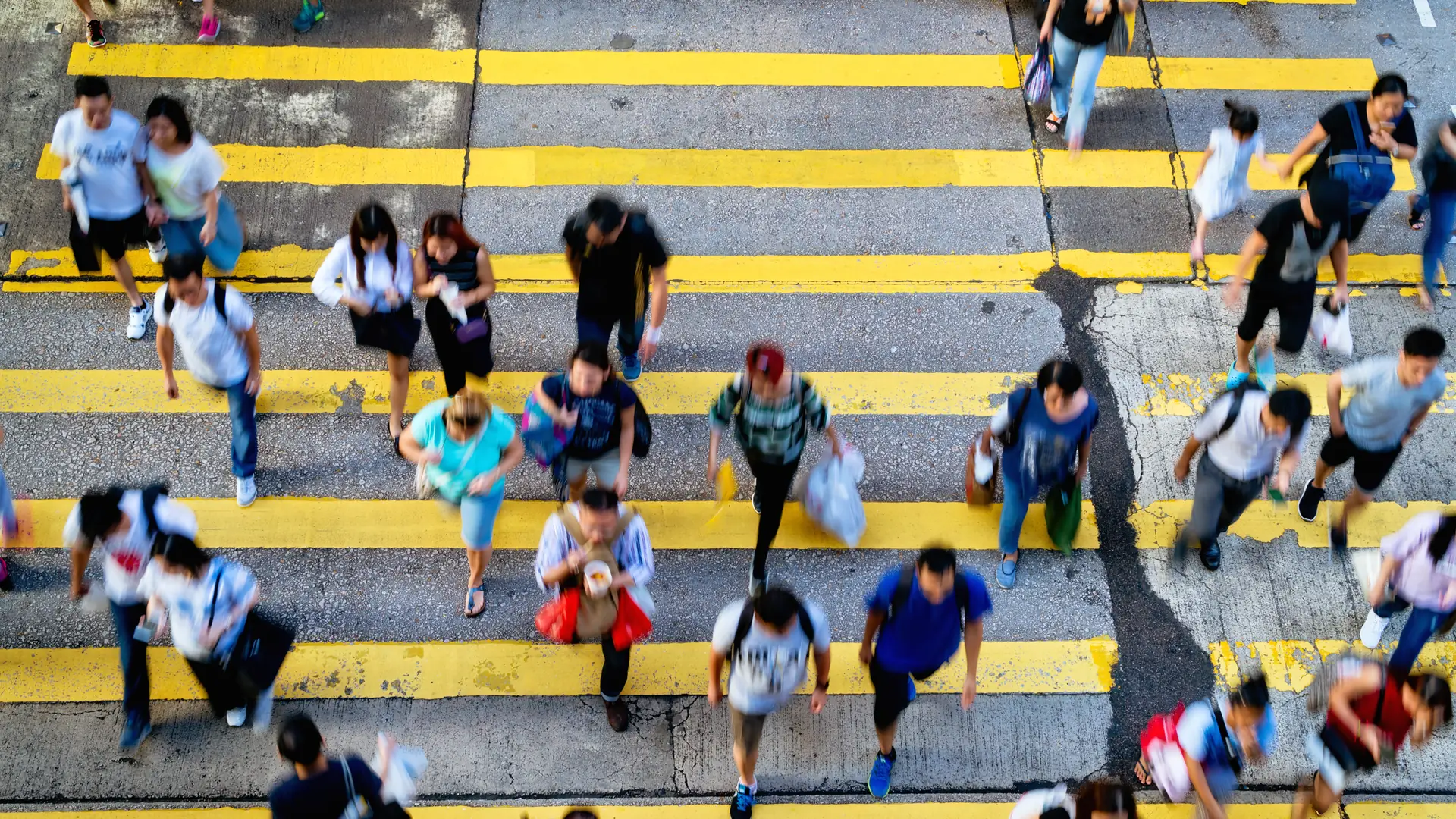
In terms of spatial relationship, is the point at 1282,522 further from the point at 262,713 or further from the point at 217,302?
the point at 217,302

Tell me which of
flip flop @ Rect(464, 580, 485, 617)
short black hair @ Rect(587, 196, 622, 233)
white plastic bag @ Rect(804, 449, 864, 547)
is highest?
short black hair @ Rect(587, 196, 622, 233)

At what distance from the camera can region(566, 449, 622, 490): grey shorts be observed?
21.0 feet


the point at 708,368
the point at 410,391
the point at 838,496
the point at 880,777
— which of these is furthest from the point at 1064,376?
the point at 410,391

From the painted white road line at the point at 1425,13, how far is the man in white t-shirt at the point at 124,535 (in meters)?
10.1

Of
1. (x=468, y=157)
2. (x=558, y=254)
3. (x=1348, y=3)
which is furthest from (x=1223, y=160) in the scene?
(x=468, y=157)

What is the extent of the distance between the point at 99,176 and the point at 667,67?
4.24m

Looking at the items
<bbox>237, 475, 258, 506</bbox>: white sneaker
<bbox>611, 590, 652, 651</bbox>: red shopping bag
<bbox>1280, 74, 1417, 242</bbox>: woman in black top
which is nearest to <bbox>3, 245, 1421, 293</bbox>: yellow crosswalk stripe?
<bbox>1280, 74, 1417, 242</bbox>: woman in black top

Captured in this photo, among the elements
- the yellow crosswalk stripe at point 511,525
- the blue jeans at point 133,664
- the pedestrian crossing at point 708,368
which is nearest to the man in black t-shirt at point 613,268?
the pedestrian crossing at point 708,368

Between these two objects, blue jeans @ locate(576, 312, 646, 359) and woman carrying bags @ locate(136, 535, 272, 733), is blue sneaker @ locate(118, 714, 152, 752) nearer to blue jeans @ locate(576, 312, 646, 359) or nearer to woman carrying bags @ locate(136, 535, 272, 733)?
woman carrying bags @ locate(136, 535, 272, 733)

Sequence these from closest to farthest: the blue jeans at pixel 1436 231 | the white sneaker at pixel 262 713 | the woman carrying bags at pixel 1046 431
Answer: the woman carrying bags at pixel 1046 431 → the white sneaker at pixel 262 713 → the blue jeans at pixel 1436 231

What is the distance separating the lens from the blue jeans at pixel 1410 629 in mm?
6168

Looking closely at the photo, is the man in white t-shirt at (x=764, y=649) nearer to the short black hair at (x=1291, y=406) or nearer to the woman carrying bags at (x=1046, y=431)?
the woman carrying bags at (x=1046, y=431)

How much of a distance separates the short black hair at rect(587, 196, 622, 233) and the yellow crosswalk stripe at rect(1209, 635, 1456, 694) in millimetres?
4110

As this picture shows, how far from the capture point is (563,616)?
5789 mm
